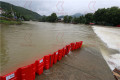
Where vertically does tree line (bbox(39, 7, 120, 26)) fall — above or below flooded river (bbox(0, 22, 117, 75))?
above

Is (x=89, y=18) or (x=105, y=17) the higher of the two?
(x=89, y=18)

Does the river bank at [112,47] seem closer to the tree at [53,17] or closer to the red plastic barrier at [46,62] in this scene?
the red plastic barrier at [46,62]

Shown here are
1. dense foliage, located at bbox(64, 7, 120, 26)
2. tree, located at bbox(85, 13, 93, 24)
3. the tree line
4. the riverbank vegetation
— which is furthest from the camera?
tree, located at bbox(85, 13, 93, 24)

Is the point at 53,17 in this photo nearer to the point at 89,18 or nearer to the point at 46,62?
the point at 89,18

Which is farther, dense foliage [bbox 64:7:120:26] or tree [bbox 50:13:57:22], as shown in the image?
tree [bbox 50:13:57:22]

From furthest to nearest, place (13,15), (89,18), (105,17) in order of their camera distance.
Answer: (89,18), (13,15), (105,17)

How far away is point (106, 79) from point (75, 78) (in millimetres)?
1538

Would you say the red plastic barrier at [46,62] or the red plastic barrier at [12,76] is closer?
the red plastic barrier at [12,76]

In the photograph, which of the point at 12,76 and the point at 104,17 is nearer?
the point at 12,76

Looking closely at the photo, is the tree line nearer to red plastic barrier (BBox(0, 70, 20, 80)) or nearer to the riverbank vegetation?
the riverbank vegetation

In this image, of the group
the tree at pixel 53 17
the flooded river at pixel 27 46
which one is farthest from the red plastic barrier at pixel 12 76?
the tree at pixel 53 17

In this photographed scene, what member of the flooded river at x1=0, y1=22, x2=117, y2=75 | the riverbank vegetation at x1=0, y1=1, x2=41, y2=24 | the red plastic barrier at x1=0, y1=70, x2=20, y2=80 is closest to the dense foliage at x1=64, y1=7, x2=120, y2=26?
the flooded river at x1=0, y1=22, x2=117, y2=75

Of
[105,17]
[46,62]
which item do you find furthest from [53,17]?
[46,62]

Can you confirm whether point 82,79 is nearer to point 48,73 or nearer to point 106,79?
point 106,79
